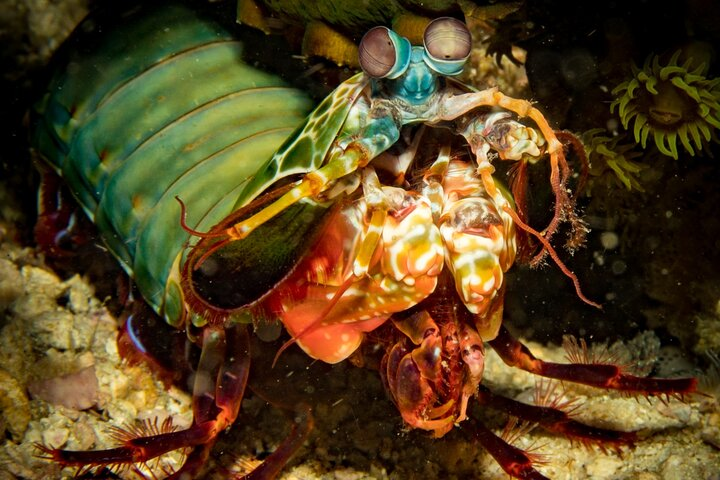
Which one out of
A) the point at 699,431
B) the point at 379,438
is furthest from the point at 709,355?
the point at 379,438

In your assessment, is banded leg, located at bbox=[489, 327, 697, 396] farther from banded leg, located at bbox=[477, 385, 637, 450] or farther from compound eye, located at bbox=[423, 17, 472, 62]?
compound eye, located at bbox=[423, 17, 472, 62]

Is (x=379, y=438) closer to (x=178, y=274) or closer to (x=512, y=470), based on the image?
(x=512, y=470)

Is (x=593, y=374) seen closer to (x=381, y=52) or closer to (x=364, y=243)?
(x=364, y=243)

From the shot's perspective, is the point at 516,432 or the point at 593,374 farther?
the point at 516,432

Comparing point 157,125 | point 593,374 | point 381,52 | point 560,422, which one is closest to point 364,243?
point 381,52

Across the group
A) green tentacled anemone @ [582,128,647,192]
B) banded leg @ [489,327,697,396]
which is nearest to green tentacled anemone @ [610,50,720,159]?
green tentacled anemone @ [582,128,647,192]

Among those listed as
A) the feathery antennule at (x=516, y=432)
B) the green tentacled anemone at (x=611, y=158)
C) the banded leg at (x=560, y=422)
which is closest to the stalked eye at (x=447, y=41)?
the green tentacled anemone at (x=611, y=158)
